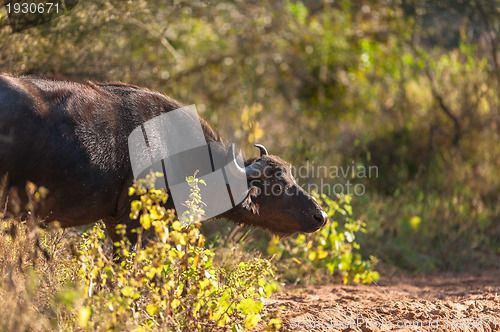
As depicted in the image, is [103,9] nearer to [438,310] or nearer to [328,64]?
[438,310]

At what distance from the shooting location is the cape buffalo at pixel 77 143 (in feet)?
15.5

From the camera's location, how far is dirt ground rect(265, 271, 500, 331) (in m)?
4.92

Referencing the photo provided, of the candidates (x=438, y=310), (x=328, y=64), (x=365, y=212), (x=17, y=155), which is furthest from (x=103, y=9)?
(x=328, y=64)

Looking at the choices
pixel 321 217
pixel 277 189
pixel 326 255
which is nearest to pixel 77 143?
pixel 277 189

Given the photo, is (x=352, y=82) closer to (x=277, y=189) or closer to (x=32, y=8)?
(x=277, y=189)

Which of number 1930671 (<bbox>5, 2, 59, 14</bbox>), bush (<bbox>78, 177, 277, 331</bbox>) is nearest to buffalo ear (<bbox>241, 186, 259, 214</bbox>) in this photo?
bush (<bbox>78, 177, 277, 331</bbox>)

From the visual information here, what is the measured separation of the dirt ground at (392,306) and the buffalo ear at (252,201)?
0.86 metres

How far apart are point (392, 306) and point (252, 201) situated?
1607 millimetres

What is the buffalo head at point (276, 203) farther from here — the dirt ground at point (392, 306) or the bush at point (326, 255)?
the dirt ground at point (392, 306)

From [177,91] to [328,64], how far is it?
11.6 ft

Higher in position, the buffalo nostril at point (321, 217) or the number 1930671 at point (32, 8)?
the number 1930671 at point (32, 8)

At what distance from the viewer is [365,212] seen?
834cm

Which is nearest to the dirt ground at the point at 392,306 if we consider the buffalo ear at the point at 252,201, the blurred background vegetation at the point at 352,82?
the buffalo ear at the point at 252,201

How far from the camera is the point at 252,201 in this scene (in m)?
6.02
